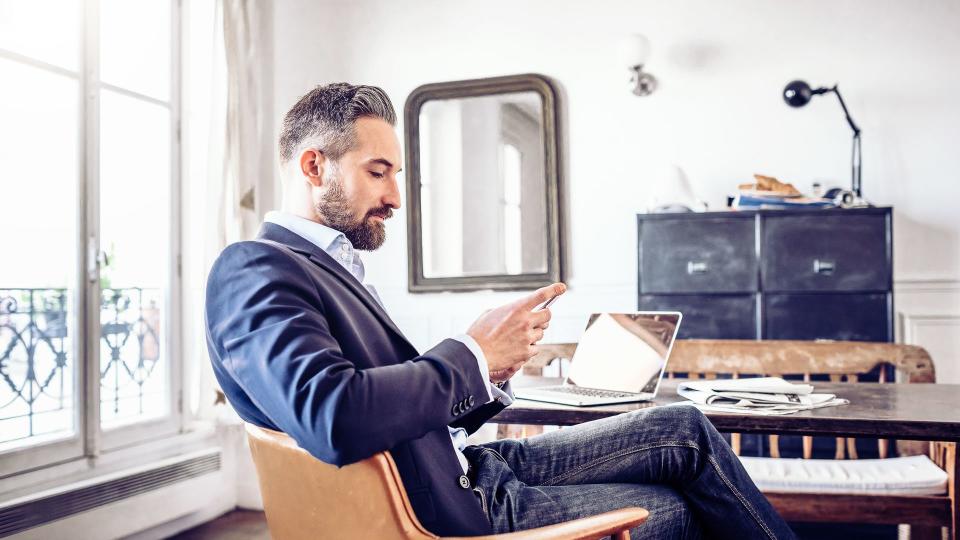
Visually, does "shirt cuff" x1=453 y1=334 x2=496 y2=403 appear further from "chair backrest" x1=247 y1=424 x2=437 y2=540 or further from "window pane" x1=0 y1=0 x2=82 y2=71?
"window pane" x1=0 y1=0 x2=82 y2=71

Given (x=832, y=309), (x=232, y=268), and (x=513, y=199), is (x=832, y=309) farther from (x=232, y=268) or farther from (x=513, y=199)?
(x=232, y=268)

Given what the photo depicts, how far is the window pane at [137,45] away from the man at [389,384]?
1.97 m

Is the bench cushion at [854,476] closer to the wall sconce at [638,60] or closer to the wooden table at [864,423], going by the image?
the wooden table at [864,423]

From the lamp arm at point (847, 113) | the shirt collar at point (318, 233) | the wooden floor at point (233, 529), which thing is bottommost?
the wooden floor at point (233, 529)

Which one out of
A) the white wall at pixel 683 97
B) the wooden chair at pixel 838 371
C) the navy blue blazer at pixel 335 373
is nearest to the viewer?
the navy blue blazer at pixel 335 373

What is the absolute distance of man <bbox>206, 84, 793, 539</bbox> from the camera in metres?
→ 1.17

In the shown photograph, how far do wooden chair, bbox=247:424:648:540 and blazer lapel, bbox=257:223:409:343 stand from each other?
0.98ft

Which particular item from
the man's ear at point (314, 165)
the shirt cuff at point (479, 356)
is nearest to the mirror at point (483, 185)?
the man's ear at point (314, 165)

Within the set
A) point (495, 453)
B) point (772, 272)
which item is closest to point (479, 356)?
point (495, 453)

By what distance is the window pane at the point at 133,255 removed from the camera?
3217 mm

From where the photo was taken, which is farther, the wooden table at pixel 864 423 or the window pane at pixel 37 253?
the window pane at pixel 37 253

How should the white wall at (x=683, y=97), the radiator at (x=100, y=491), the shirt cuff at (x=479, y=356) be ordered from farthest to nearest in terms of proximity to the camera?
the white wall at (x=683, y=97) → the radiator at (x=100, y=491) → the shirt cuff at (x=479, y=356)

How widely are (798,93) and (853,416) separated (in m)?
2.23

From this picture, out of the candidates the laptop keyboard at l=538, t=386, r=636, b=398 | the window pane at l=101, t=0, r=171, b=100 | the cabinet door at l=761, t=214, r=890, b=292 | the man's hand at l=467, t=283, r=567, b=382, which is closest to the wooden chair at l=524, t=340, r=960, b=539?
the laptop keyboard at l=538, t=386, r=636, b=398
